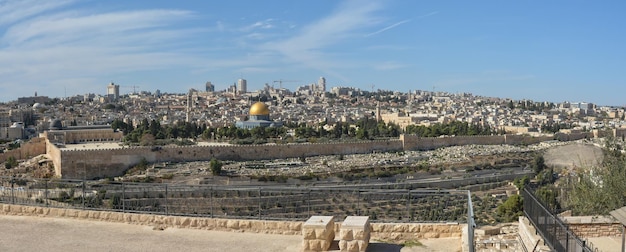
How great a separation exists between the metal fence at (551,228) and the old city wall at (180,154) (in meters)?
26.3

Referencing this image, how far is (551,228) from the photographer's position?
5.32m

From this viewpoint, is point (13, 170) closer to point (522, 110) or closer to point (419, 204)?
point (419, 204)

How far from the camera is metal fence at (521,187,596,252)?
463 centimetres

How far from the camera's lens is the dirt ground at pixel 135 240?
5930 mm

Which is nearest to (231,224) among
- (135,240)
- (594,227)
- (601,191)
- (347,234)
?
(135,240)

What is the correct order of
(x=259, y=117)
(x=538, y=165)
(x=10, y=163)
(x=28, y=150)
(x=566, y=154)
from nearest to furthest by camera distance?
(x=10, y=163), (x=538, y=165), (x=28, y=150), (x=566, y=154), (x=259, y=117)

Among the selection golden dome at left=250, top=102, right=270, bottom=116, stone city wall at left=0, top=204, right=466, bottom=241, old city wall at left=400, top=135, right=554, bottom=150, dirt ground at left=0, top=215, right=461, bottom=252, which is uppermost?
golden dome at left=250, top=102, right=270, bottom=116

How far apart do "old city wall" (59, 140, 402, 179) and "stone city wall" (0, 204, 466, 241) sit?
883 inches

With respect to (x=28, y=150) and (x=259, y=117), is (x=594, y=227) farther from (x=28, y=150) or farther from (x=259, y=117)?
(x=259, y=117)

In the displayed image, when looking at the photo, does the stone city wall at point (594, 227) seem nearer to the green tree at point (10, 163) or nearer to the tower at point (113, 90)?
the green tree at point (10, 163)

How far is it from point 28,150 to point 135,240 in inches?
1242

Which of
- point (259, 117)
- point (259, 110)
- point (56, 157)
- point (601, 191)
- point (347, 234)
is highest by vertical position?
point (259, 110)

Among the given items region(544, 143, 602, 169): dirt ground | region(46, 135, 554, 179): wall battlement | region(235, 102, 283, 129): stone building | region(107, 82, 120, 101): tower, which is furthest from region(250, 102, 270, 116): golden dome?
region(107, 82, 120, 101): tower

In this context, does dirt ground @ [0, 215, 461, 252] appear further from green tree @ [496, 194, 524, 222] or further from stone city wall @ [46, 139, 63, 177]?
stone city wall @ [46, 139, 63, 177]
